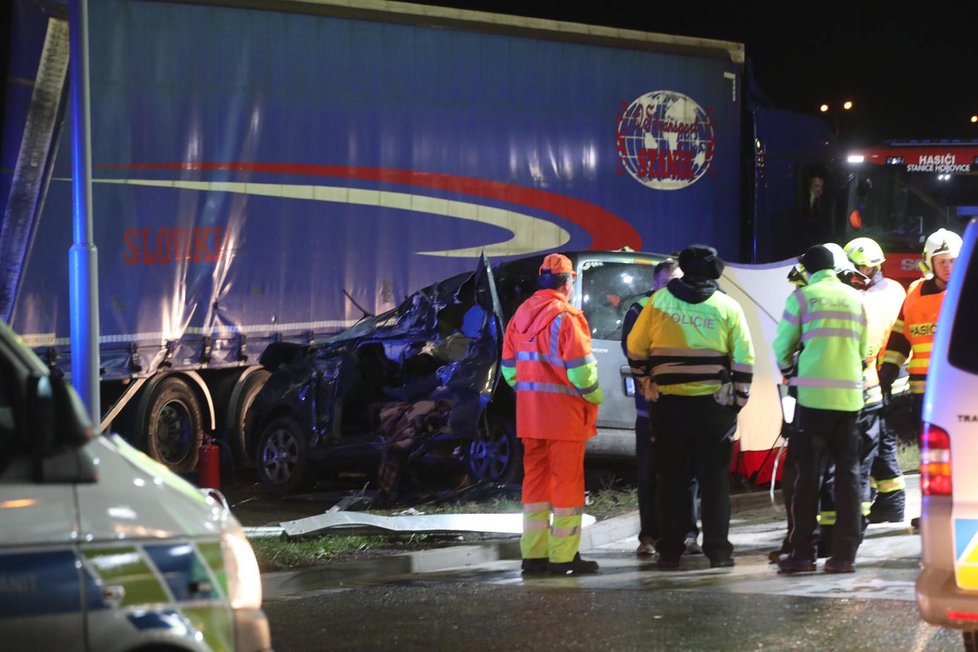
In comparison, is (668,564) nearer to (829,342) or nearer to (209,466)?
(829,342)

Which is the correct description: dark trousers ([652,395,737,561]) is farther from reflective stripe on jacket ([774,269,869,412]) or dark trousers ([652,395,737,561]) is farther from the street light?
the street light

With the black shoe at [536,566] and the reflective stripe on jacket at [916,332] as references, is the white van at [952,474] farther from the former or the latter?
the reflective stripe on jacket at [916,332]

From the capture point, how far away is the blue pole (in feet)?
33.3

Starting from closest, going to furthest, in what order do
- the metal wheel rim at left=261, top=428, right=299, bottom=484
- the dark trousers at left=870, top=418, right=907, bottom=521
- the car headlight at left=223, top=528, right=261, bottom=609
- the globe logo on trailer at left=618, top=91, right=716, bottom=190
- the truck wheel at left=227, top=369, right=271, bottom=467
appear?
the car headlight at left=223, top=528, right=261, bottom=609 < the dark trousers at left=870, top=418, right=907, bottom=521 < the metal wheel rim at left=261, top=428, right=299, bottom=484 < the truck wheel at left=227, top=369, right=271, bottom=467 < the globe logo on trailer at left=618, top=91, right=716, bottom=190

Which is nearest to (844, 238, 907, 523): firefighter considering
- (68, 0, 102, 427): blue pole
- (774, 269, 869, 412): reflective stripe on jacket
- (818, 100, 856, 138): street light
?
(774, 269, 869, 412): reflective stripe on jacket

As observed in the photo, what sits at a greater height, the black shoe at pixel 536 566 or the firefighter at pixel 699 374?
the firefighter at pixel 699 374

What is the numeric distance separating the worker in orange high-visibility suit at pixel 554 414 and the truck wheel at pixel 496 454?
2397 millimetres

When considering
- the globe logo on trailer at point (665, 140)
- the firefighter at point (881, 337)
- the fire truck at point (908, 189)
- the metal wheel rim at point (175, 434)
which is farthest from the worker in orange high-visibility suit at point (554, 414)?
the fire truck at point (908, 189)

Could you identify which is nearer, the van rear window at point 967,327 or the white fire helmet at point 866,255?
the van rear window at point 967,327

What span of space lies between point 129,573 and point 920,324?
6.62m

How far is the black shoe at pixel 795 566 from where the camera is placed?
8.22 m

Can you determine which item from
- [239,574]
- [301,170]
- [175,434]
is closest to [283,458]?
[175,434]

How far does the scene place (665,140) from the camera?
17297 millimetres

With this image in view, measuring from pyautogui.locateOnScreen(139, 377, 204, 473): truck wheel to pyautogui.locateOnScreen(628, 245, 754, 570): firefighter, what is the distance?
6.66 meters
